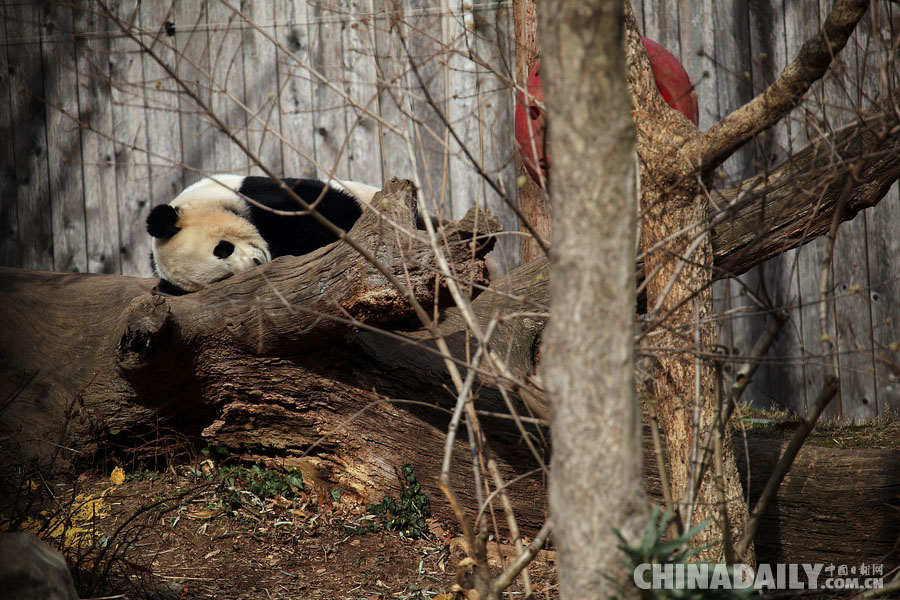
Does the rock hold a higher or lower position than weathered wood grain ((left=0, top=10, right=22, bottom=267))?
lower

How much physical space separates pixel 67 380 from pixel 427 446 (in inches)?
64.1

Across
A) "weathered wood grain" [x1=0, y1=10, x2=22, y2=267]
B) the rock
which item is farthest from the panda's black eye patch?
"weathered wood grain" [x1=0, y1=10, x2=22, y2=267]

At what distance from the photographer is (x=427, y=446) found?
3.16 m

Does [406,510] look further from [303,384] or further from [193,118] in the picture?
[193,118]

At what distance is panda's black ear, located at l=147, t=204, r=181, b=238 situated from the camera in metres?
3.42

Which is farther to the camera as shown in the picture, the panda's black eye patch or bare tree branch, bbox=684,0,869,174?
the panda's black eye patch

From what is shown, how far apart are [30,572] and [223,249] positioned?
1.87 metres

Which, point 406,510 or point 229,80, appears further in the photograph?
point 229,80

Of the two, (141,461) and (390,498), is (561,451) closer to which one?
(390,498)

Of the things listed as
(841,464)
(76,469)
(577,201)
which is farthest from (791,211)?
(76,469)

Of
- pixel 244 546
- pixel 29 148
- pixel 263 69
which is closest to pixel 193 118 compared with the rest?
pixel 263 69

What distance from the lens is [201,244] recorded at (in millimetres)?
3443

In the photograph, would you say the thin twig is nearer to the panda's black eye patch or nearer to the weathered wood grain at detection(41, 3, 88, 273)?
the panda's black eye patch

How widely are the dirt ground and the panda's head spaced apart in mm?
912
